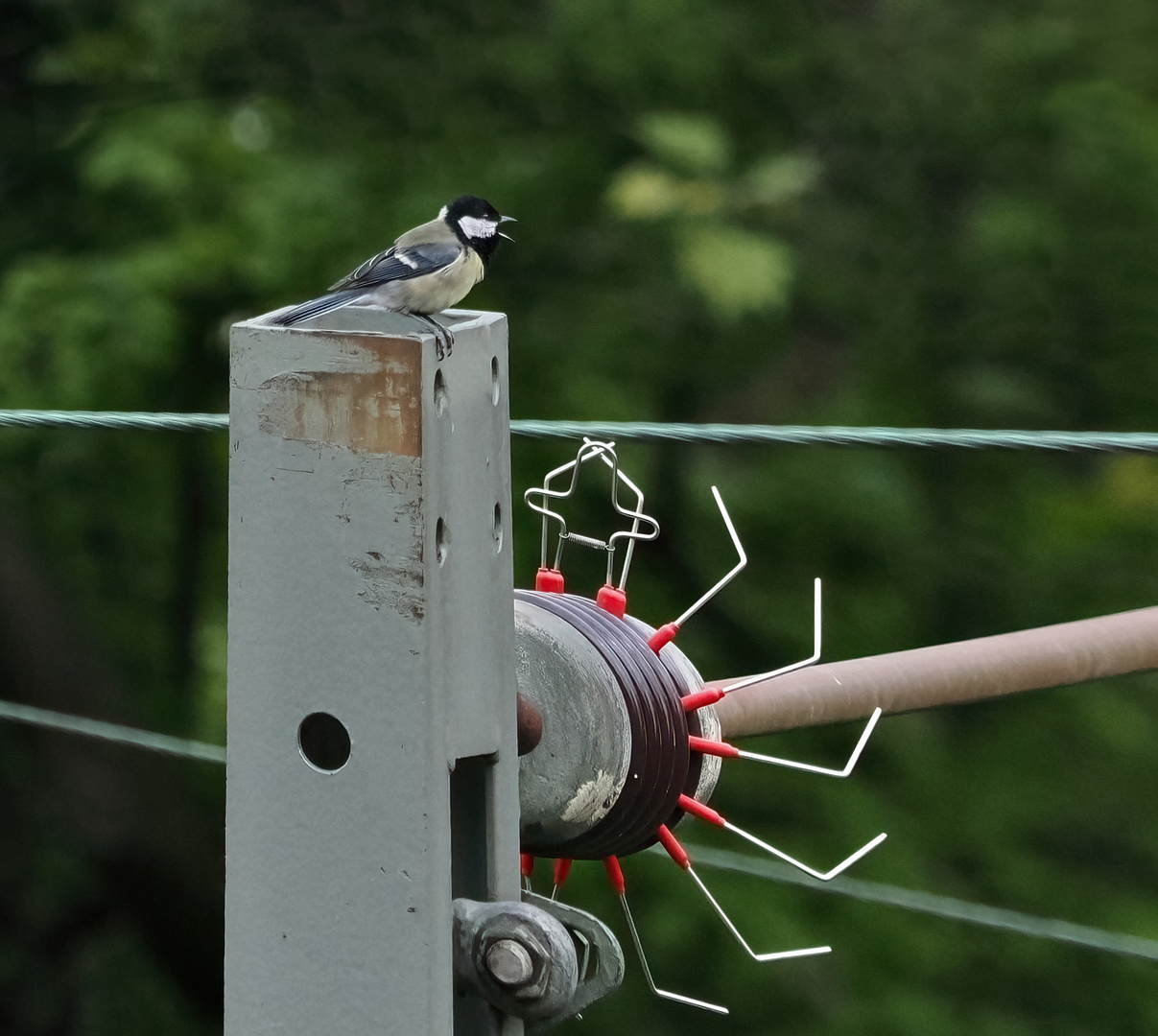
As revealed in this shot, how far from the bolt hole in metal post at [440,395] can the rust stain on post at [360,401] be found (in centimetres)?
2

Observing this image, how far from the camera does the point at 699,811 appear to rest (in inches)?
59.1

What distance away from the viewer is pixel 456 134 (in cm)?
547

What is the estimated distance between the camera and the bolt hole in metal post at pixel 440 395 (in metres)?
1.13

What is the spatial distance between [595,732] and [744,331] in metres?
4.38

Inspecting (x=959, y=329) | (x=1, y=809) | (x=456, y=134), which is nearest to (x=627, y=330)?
(x=456, y=134)

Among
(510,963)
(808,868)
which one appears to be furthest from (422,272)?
(510,963)

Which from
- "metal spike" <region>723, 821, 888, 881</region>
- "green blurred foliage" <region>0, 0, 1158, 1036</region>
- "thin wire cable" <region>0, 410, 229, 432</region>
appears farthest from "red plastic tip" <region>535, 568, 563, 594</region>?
"green blurred foliage" <region>0, 0, 1158, 1036</region>

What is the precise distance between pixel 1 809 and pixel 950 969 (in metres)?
3.22

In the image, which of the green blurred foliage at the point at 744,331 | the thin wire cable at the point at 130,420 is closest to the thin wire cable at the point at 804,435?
the thin wire cable at the point at 130,420

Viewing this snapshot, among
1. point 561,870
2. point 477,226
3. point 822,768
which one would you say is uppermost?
point 477,226

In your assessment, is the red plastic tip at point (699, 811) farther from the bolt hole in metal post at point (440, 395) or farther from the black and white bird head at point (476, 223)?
the black and white bird head at point (476, 223)

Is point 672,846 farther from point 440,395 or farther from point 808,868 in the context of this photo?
point 440,395

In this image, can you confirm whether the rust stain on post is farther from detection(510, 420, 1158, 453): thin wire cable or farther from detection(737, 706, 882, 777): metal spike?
detection(510, 420, 1158, 453): thin wire cable

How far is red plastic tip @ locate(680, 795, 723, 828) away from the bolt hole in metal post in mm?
497
